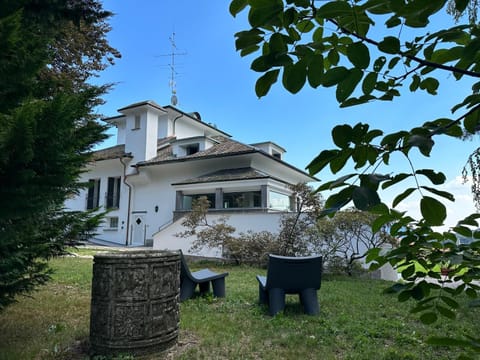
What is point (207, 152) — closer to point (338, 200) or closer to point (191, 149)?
point (191, 149)

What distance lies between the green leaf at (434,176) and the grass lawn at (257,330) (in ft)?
7.79

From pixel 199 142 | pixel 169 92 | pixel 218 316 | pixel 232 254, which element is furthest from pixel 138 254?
pixel 169 92

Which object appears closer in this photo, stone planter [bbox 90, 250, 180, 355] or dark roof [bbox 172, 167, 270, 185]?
stone planter [bbox 90, 250, 180, 355]

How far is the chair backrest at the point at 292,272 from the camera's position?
5070 millimetres

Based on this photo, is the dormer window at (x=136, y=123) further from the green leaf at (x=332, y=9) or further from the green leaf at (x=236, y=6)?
the green leaf at (x=332, y=9)

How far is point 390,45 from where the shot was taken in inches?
31.2

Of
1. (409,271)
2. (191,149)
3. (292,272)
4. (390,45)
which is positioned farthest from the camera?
(191,149)

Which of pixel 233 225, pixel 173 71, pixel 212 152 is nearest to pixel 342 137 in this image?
pixel 233 225

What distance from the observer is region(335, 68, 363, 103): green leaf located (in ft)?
2.50

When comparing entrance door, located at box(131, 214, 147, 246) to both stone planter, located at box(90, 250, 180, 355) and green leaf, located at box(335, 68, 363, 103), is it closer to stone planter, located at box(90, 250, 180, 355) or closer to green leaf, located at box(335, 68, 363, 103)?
stone planter, located at box(90, 250, 180, 355)

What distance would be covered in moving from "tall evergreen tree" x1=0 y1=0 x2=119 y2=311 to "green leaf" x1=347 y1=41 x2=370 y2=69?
8.21 ft

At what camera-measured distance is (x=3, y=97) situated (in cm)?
320

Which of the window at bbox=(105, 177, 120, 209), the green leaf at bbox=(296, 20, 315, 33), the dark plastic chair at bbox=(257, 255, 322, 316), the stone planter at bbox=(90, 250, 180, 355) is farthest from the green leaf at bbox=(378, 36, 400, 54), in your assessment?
the window at bbox=(105, 177, 120, 209)

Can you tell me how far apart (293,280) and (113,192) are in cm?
2158
